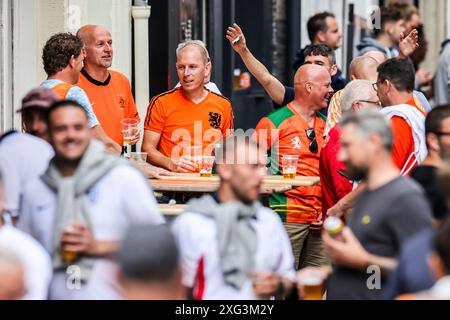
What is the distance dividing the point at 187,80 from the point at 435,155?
3024 mm

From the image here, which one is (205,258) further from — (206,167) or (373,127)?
(206,167)

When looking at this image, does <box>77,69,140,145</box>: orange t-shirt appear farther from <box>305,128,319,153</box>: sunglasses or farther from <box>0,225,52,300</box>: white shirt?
<box>0,225,52,300</box>: white shirt

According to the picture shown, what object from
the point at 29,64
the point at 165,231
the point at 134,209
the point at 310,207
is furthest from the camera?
the point at 29,64

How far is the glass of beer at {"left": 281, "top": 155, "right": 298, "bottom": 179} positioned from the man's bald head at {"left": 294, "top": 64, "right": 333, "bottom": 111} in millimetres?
633

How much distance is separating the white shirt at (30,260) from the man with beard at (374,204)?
1310 millimetres

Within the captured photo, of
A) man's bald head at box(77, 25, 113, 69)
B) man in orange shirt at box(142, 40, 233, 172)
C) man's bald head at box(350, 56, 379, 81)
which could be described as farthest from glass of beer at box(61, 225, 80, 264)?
man's bald head at box(350, 56, 379, 81)

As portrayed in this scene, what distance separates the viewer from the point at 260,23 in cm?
1838

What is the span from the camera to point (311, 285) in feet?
20.8

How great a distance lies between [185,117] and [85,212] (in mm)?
3790

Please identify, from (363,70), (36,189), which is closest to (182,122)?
(363,70)

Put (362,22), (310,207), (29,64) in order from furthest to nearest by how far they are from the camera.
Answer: (362,22), (29,64), (310,207)

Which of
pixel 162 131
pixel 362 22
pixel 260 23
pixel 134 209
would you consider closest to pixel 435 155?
pixel 134 209

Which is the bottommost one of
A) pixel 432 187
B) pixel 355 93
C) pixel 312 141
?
pixel 432 187

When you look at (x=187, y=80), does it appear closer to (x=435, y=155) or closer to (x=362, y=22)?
(x=435, y=155)
